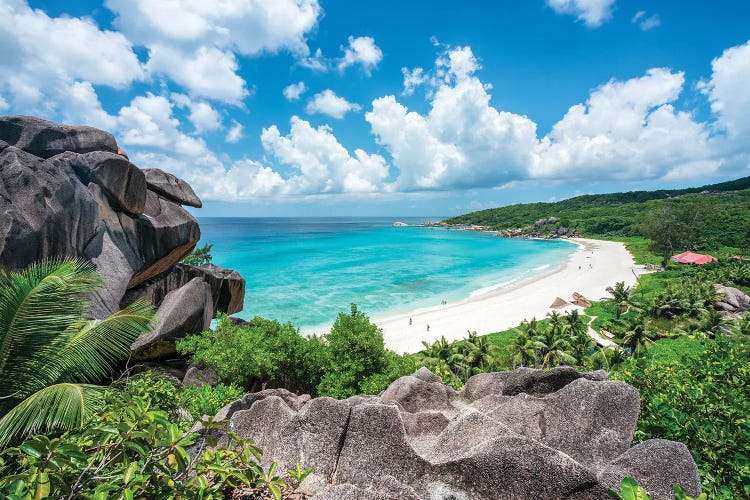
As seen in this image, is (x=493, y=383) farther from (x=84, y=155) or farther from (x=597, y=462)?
(x=84, y=155)

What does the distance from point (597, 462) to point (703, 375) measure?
415 cm

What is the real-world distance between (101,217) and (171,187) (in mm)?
5704

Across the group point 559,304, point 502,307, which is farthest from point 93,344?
point 559,304

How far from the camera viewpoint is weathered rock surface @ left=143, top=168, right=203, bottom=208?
19.9 m

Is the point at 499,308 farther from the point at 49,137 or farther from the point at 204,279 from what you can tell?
the point at 49,137

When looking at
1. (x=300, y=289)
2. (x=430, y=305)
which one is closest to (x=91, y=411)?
(x=430, y=305)

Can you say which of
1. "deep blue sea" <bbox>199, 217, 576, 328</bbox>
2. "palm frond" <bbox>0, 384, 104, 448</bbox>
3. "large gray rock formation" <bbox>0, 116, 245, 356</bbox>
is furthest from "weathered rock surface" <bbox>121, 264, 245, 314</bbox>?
"deep blue sea" <bbox>199, 217, 576, 328</bbox>

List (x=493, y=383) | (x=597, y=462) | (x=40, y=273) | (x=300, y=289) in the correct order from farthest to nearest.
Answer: (x=300, y=289)
(x=493, y=383)
(x=40, y=273)
(x=597, y=462)

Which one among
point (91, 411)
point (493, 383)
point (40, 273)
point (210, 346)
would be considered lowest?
point (210, 346)

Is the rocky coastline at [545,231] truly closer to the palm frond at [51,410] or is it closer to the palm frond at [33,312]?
the palm frond at [33,312]

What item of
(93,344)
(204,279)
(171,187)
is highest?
(171,187)

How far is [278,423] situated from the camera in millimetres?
5703

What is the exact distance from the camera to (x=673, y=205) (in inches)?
3381

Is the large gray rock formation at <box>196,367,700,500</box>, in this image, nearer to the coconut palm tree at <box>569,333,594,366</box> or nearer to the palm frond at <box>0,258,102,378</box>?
the palm frond at <box>0,258,102,378</box>
